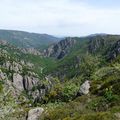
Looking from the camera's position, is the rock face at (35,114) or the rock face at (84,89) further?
the rock face at (84,89)

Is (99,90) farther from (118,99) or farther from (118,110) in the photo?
(118,110)

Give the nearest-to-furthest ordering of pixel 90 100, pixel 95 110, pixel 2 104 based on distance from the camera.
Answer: pixel 2 104 < pixel 95 110 < pixel 90 100

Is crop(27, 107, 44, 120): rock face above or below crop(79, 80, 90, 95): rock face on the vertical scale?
below

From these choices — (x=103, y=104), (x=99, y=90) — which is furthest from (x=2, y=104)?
(x=99, y=90)

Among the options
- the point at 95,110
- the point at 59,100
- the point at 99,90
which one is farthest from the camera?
the point at 59,100

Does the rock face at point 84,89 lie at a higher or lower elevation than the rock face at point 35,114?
higher

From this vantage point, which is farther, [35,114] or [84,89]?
[84,89]

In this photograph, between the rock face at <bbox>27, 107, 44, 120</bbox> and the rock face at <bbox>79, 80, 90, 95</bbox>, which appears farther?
the rock face at <bbox>79, 80, 90, 95</bbox>

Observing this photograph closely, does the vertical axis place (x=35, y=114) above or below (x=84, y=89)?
below

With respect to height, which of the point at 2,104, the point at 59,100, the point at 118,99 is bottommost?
the point at 59,100

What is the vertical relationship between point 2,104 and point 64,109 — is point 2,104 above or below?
above

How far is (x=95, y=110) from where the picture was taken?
52781mm

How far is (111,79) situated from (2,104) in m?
33.5

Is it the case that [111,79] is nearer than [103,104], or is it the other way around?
[103,104]
